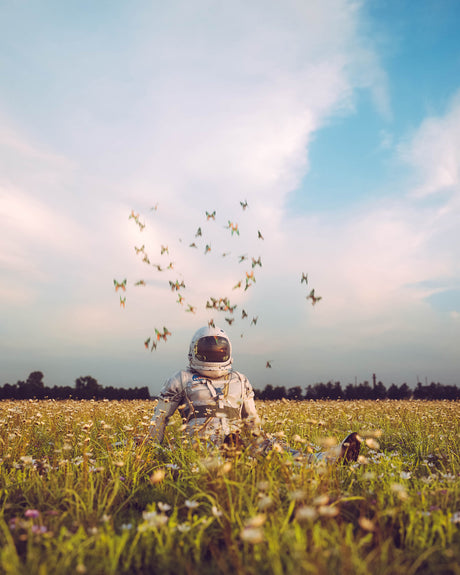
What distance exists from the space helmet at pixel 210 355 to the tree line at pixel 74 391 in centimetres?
1550

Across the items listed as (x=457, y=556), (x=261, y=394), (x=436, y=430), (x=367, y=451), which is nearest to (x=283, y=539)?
(x=457, y=556)

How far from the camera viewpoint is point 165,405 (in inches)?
271

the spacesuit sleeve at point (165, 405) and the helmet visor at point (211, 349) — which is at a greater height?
the helmet visor at point (211, 349)

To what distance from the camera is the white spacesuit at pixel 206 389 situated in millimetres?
6906

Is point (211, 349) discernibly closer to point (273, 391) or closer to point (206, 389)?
point (206, 389)

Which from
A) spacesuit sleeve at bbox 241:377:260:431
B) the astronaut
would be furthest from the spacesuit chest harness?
spacesuit sleeve at bbox 241:377:260:431

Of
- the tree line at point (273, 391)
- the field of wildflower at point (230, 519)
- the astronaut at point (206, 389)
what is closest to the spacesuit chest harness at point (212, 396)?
the astronaut at point (206, 389)

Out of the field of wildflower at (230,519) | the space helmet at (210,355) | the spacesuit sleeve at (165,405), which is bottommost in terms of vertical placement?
the field of wildflower at (230,519)

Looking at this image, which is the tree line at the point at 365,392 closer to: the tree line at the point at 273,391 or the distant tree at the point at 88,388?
the tree line at the point at 273,391

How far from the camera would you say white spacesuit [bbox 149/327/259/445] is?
6906 mm

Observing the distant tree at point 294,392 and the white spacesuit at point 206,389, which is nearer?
the white spacesuit at point 206,389

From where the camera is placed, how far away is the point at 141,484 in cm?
516

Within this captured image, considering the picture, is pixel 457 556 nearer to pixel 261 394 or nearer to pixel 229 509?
pixel 229 509

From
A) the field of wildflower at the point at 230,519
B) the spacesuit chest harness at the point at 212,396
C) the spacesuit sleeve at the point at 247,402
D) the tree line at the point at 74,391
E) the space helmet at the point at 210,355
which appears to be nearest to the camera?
the field of wildflower at the point at 230,519
